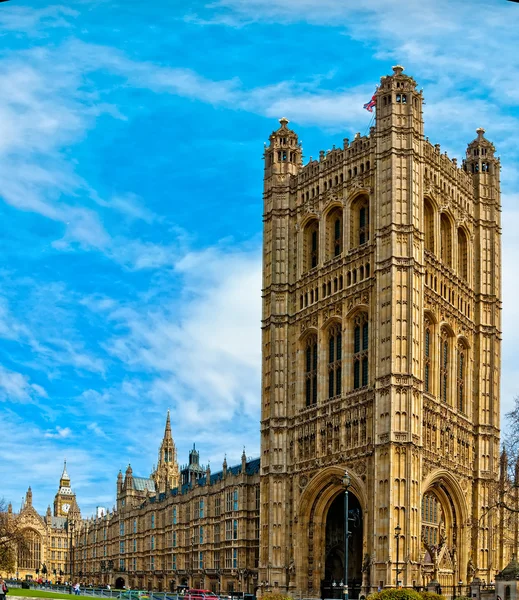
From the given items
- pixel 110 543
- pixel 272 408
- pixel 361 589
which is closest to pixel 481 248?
pixel 272 408

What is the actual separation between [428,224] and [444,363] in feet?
36.4

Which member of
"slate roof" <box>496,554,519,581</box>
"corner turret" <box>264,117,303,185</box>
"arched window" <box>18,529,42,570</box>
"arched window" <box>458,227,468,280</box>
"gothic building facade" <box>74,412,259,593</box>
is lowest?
"arched window" <box>18,529,42,570</box>

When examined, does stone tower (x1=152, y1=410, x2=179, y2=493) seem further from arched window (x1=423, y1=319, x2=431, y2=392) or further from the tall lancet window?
arched window (x1=423, y1=319, x2=431, y2=392)

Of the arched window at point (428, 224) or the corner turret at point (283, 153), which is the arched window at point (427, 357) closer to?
the arched window at point (428, 224)

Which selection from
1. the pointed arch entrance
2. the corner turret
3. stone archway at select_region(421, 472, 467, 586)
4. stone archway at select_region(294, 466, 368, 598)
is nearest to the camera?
stone archway at select_region(421, 472, 467, 586)

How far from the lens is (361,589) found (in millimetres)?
66938

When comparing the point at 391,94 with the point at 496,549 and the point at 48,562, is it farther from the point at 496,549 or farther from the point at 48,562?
the point at 48,562

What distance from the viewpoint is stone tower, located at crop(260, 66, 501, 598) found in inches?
2689

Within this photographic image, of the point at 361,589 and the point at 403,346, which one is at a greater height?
the point at 403,346

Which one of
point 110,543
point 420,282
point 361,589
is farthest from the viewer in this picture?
point 110,543

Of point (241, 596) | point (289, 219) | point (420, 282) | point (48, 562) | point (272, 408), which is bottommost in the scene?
point (48, 562)

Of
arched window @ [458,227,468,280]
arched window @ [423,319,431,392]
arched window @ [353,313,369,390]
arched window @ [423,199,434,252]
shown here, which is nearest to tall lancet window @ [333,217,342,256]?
arched window @ [423,199,434,252]

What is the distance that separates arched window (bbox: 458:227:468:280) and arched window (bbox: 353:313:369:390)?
39.2 ft

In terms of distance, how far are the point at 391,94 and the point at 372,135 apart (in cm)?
343
